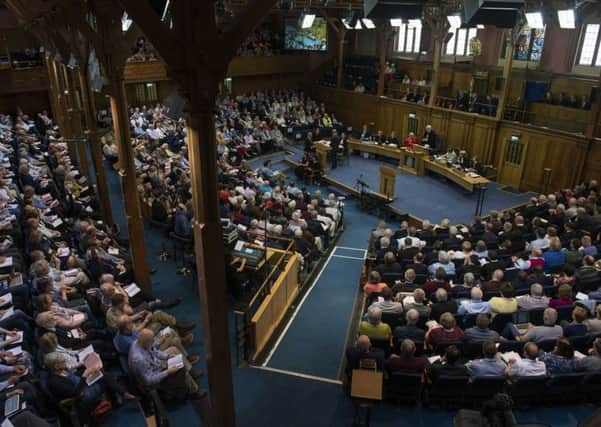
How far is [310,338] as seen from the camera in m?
7.59

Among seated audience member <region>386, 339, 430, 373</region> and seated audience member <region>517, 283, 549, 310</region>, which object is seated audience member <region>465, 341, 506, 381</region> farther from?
seated audience member <region>517, 283, 549, 310</region>

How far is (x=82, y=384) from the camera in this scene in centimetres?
493

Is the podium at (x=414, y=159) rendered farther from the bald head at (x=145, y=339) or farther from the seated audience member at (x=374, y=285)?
the bald head at (x=145, y=339)

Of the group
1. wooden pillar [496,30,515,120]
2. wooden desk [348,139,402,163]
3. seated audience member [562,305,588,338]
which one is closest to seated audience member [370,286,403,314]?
seated audience member [562,305,588,338]

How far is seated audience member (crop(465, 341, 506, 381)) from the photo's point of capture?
5.55 meters

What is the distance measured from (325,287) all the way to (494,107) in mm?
10869

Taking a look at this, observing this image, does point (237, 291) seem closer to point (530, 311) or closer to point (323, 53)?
point (530, 311)

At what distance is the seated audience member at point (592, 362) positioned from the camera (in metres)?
5.53

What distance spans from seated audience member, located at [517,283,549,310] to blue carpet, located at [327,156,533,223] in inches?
243

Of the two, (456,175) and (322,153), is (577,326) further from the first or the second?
(322,153)

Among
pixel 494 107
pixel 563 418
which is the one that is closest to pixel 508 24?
pixel 563 418

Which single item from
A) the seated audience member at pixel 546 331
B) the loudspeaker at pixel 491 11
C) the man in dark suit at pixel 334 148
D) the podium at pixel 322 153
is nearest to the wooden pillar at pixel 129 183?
the loudspeaker at pixel 491 11

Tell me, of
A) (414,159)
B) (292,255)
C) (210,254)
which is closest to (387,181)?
(414,159)

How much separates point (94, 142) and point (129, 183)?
2.76 meters
